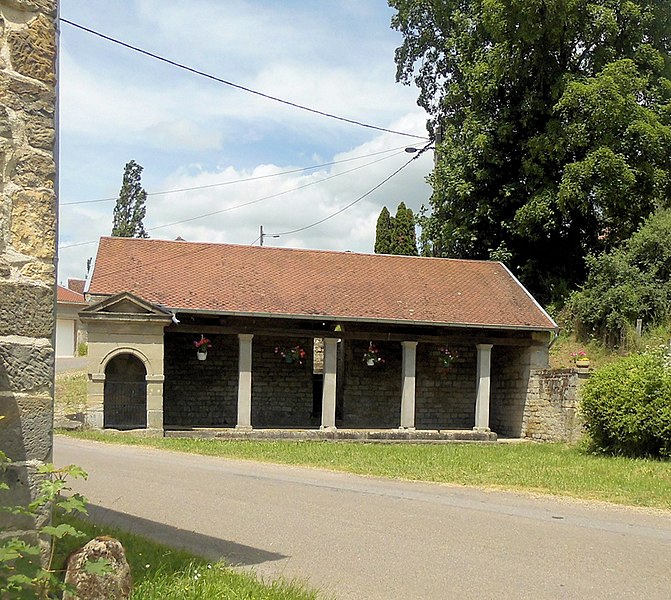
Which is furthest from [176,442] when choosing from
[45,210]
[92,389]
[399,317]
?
[45,210]

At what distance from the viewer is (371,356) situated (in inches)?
829

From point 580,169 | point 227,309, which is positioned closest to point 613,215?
point 580,169

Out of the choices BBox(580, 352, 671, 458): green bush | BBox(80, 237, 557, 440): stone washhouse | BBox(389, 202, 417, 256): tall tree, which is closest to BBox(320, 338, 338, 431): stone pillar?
BBox(80, 237, 557, 440): stone washhouse

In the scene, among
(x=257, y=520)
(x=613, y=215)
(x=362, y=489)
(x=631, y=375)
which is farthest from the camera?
(x=613, y=215)

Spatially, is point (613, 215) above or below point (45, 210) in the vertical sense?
above

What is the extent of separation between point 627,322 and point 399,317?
6942 millimetres

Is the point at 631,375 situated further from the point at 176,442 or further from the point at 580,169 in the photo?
the point at 580,169

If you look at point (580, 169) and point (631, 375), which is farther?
point (580, 169)

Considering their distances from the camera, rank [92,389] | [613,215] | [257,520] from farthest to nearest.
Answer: [613,215]
[92,389]
[257,520]

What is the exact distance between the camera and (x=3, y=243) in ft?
13.4

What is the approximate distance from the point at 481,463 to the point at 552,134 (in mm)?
14126


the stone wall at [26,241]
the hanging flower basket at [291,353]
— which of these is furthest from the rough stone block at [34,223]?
the hanging flower basket at [291,353]

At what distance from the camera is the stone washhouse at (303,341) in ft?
60.2

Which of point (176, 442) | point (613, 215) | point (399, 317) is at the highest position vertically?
point (613, 215)
